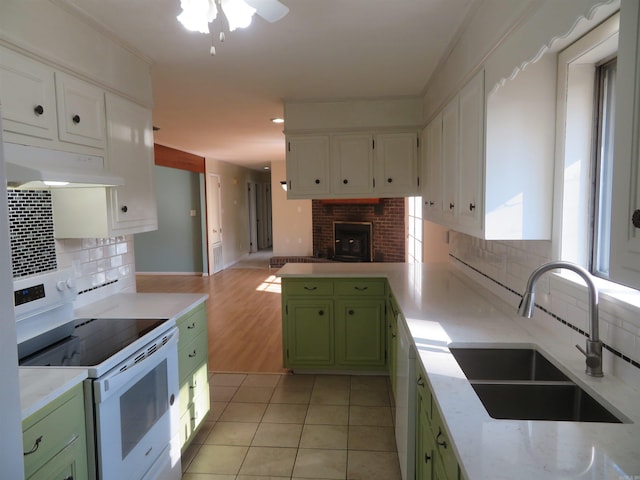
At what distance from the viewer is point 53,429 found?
4.62 feet

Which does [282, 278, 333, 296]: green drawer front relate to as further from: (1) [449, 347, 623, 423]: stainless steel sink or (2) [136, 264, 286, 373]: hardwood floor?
(1) [449, 347, 623, 423]: stainless steel sink

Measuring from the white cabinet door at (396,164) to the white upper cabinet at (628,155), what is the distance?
2834 mm

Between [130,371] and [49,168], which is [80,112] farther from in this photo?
[130,371]

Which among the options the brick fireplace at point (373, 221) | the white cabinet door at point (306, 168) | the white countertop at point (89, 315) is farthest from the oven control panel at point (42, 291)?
the brick fireplace at point (373, 221)

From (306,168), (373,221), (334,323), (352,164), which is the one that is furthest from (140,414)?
(373,221)

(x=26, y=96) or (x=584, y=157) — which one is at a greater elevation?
(x=26, y=96)

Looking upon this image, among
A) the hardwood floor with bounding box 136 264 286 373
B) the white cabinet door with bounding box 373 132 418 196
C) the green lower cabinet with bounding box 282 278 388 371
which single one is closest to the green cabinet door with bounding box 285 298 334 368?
the green lower cabinet with bounding box 282 278 388 371

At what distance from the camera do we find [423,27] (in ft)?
7.27

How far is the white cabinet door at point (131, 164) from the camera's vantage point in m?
2.32

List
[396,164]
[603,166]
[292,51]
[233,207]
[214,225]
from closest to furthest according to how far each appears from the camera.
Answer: [603,166] < [292,51] < [396,164] < [214,225] < [233,207]

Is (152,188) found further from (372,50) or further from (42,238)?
(372,50)

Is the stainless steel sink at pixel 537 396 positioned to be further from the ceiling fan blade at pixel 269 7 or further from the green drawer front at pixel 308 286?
the green drawer front at pixel 308 286

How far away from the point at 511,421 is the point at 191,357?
193cm

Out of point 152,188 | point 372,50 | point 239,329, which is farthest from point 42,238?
point 239,329
